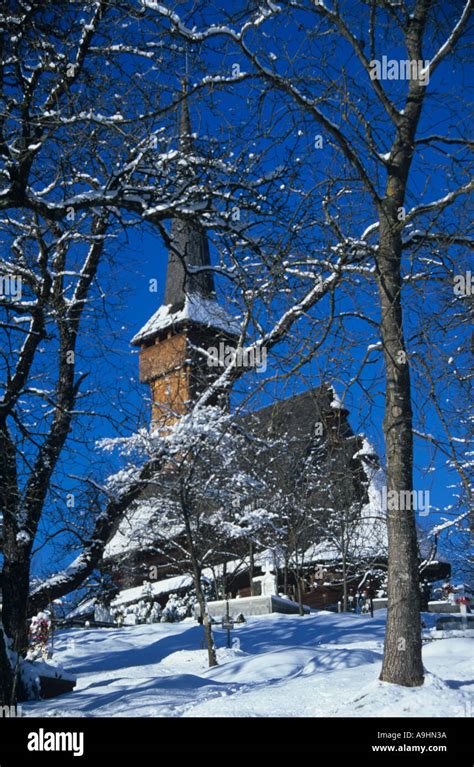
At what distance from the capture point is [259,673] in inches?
471

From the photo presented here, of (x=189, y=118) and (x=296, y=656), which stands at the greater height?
(x=189, y=118)

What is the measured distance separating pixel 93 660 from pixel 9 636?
9.14 m

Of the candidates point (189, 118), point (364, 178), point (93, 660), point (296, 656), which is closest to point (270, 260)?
point (364, 178)

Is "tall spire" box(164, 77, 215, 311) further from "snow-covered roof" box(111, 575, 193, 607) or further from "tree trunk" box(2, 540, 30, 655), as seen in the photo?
"snow-covered roof" box(111, 575, 193, 607)

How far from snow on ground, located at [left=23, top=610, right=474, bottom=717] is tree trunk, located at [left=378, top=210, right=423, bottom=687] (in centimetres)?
28

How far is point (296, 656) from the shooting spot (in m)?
13.1

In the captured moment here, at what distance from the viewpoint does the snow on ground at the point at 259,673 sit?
6.28 m

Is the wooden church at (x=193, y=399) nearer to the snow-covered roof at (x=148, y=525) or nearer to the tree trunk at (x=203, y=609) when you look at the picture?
the snow-covered roof at (x=148, y=525)

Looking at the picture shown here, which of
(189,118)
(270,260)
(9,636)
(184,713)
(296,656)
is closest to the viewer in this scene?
(184,713)

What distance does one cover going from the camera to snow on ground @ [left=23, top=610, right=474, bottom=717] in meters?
6.28

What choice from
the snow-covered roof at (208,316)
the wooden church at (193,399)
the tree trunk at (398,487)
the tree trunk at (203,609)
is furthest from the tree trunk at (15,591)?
the tree trunk at (203,609)

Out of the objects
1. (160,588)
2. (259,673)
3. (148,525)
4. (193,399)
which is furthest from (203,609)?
(160,588)
